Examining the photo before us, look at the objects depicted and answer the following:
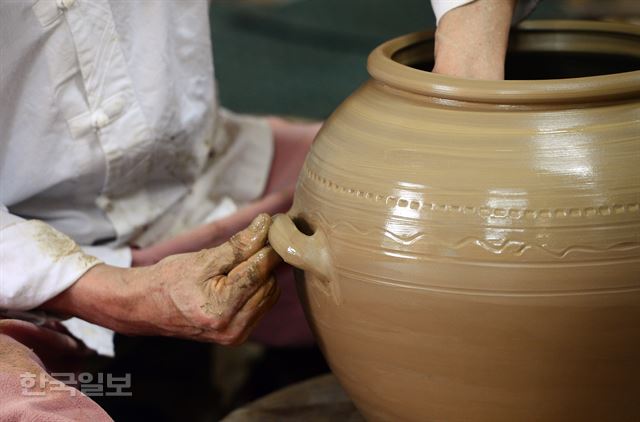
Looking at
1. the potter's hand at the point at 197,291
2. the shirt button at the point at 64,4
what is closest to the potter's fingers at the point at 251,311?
the potter's hand at the point at 197,291

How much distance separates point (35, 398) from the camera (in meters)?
0.87

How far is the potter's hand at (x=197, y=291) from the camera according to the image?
3.06 feet

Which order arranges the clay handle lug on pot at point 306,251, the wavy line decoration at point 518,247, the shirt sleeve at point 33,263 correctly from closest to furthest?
the wavy line decoration at point 518,247
the clay handle lug on pot at point 306,251
the shirt sleeve at point 33,263

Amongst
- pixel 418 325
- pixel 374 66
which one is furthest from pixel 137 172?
pixel 418 325

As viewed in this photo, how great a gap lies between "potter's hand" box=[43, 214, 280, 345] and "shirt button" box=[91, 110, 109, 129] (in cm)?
20

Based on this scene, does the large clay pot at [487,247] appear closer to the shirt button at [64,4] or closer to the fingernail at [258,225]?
the fingernail at [258,225]

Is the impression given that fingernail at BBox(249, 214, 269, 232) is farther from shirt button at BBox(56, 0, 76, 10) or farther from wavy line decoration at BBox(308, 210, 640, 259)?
shirt button at BBox(56, 0, 76, 10)

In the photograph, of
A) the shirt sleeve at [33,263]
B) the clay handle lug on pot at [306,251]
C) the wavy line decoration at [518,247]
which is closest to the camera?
the wavy line decoration at [518,247]

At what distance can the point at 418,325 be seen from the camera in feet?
2.78

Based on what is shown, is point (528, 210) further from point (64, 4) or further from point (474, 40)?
point (64, 4)

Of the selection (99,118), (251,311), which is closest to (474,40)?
(251,311)

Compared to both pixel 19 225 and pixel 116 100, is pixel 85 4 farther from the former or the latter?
pixel 19 225

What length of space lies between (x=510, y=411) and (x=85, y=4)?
26.9 inches

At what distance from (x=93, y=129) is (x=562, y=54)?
591mm
